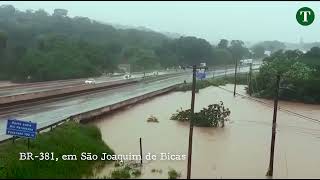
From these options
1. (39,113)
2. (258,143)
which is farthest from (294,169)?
(39,113)

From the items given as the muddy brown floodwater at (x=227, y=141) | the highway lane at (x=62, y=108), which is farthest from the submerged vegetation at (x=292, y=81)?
the highway lane at (x=62, y=108)

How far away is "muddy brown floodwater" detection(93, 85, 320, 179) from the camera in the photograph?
18.1m

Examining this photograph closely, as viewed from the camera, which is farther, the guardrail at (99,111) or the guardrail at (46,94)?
the guardrail at (46,94)

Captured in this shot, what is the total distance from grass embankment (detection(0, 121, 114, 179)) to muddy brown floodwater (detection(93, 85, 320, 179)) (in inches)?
38.1

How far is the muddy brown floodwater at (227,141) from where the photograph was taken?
18.1m

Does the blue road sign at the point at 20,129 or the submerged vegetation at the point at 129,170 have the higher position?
the blue road sign at the point at 20,129

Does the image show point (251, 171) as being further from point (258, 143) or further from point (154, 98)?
point (154, 98)

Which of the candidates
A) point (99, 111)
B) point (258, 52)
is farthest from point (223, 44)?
point (99, 111)

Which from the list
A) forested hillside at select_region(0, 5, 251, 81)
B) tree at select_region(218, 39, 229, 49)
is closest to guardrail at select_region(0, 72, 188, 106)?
forested hillside at select_region(0, 5, 251, 81)

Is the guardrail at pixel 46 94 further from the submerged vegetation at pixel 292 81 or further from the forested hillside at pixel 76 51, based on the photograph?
the forested hillside at pixel 76 51

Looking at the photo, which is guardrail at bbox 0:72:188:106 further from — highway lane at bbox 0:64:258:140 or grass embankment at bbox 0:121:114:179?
grass embankment at bbox 0:121:114:179

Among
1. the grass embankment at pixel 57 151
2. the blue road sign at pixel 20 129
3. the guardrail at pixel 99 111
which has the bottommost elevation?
the guardrail at pixel 99 111

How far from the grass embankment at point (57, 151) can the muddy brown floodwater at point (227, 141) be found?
97 centimetres

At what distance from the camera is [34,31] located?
85.7 metres
